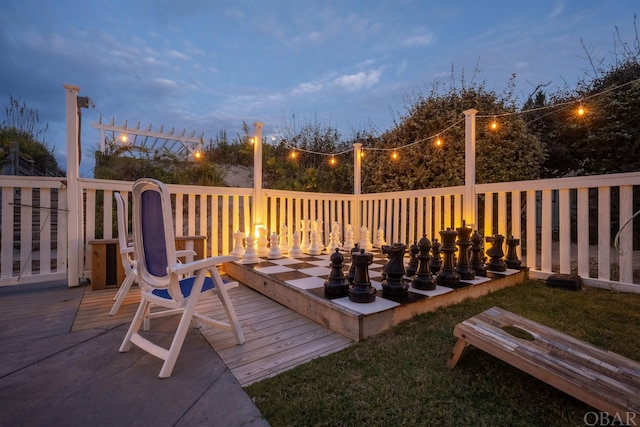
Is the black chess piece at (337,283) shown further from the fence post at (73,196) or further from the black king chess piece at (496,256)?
the fence post at (73,196)

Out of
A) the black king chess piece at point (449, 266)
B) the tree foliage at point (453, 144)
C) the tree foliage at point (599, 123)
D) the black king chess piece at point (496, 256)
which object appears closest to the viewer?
the black king chess piece at point (449, 266)

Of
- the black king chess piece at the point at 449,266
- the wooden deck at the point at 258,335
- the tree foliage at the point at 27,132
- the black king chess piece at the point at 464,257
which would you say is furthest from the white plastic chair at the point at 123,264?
the tree foliage at the point at 27,132

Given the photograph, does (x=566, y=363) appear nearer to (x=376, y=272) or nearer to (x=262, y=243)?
(x=376, y=272)

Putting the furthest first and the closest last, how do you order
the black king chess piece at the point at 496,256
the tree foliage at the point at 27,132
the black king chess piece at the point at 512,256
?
the tree foliage at the point at 27,132 < the black king chess piece at the point at 512,256 < the black king chess piece at the point at 496,256

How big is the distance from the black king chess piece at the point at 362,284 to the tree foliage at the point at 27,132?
8.79 m

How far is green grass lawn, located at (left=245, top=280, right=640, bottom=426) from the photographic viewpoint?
0.97 metres

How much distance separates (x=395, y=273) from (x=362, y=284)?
27 cm

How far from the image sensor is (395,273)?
194 centimetres

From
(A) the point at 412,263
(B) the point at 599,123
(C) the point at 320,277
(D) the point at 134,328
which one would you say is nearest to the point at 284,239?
(C) the point at 320,277

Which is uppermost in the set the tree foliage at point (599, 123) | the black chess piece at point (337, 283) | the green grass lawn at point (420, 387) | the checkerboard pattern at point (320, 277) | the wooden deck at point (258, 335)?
the tree foliage at point (599, 123)

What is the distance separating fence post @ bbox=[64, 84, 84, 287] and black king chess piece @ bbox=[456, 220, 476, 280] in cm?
386

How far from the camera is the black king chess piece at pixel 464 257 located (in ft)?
7.98

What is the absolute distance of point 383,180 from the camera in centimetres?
578

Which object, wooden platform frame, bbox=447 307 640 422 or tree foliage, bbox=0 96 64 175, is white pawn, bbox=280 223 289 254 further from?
tree foliage, bbox=0 96 64 175
